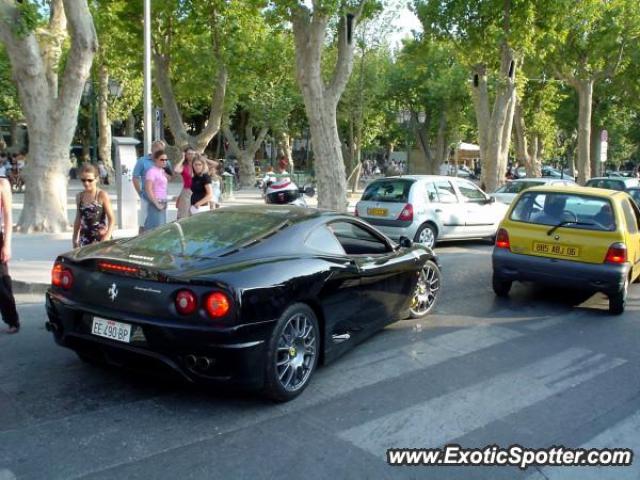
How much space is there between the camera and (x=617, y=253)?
7309mm

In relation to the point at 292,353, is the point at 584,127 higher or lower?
higher

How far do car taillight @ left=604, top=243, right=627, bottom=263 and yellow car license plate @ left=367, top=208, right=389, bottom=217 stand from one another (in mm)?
4957

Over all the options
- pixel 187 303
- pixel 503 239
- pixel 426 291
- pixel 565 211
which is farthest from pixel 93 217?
pixel 565 211

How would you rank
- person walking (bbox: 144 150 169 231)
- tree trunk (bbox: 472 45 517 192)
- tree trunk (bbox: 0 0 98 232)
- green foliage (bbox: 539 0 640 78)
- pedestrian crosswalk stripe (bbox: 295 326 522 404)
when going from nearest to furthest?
1. pedestrian crosswalk stripe (bbox: 295 326 522 404)
2. person walking (bbox: 144 150 169 231)
3. tree trunk (bbox: 0 0 98 232)
4. tree trunk (bbox: 472 45 517 192)
5. green foliage (bbox: 539 0 640 78)

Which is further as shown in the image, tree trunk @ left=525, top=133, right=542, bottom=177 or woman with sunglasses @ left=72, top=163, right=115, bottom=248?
tree trunk @ left=525, top=133, right=542, bottom=177

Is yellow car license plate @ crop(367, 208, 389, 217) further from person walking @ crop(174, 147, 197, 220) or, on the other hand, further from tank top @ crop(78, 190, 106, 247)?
tank top @ crop(78, 190, 106, 247)

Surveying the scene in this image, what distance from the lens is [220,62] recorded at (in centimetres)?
2130

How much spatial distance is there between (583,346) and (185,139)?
59.6 feet

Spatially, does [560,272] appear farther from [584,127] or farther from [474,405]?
[584,127]

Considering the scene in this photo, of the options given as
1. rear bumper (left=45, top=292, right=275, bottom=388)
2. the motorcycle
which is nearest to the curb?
rear bumper (left=45, top=292, right=275, bottom=388)

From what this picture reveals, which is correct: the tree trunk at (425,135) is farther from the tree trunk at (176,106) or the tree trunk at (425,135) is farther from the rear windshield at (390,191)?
the rear windshield at (390,191)

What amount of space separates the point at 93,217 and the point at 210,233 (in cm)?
240

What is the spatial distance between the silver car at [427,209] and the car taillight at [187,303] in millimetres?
7339

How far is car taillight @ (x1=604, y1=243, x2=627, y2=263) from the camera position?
730 cm
